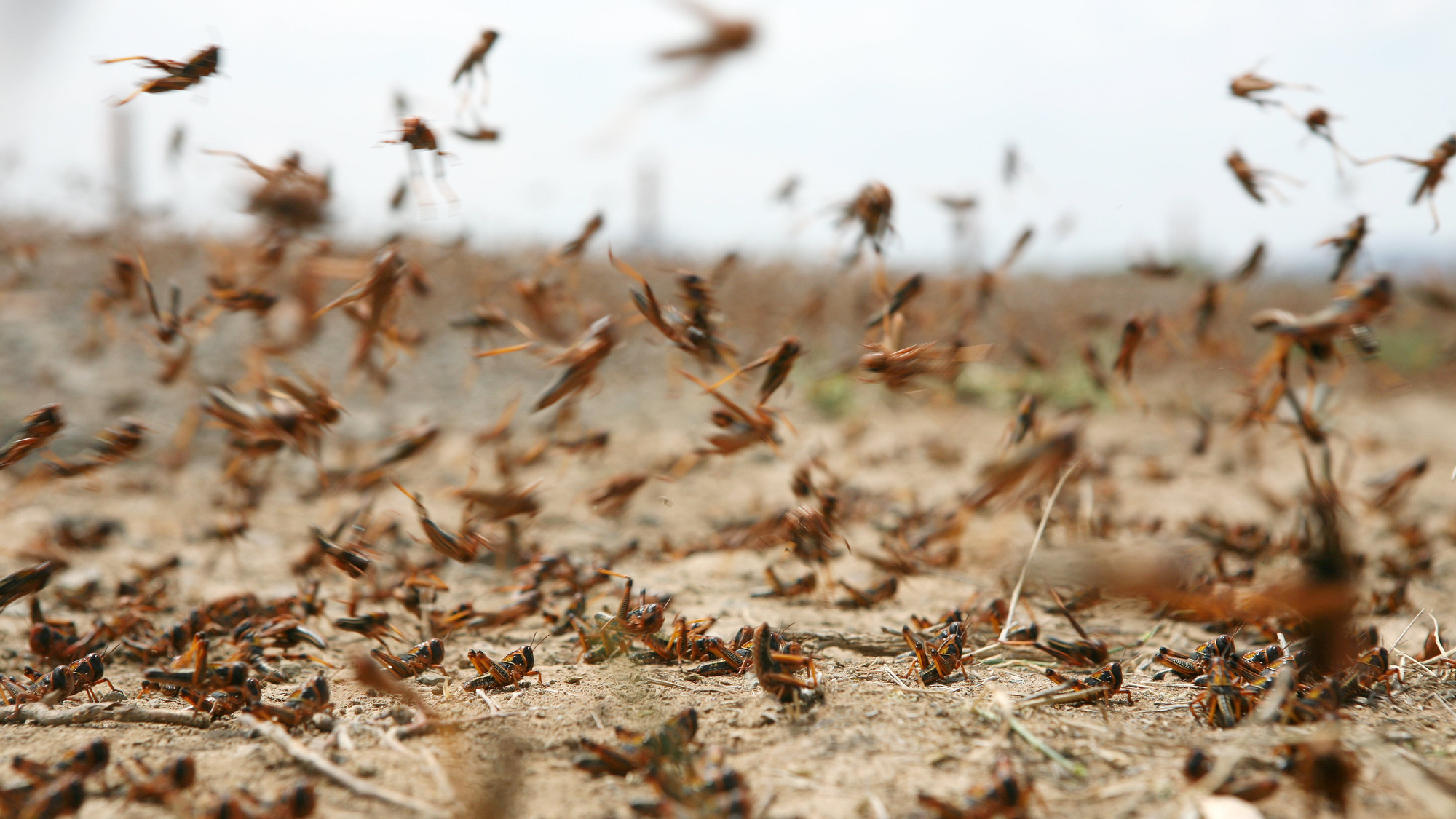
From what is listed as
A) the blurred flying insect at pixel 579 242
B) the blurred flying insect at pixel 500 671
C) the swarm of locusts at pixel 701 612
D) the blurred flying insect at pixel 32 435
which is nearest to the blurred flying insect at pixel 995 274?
the swarm of locusts at pixel 701 612

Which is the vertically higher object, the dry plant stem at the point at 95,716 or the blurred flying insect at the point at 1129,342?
the blurred flying insect at the point at 1129,342

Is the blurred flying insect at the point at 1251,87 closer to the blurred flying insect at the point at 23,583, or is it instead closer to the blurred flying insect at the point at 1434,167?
the blurred flying insect at the point at 1434,167

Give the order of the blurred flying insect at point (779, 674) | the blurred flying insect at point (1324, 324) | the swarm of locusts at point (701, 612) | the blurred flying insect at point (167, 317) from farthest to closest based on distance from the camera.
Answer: the blurred flying insect at point (167, 317), the blurred flying insect at point (779, 674), the blurred flying insect at point (1324, 324), the swarm of locusts at point (701, 612)

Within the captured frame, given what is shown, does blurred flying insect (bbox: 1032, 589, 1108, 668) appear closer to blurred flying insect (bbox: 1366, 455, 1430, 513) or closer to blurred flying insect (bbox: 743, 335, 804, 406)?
blurred flying insect (bbox: 743, 335, 804, 406)

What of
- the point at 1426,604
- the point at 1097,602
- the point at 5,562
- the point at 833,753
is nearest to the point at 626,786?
the point at 833,753

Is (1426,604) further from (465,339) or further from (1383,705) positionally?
(465,339)

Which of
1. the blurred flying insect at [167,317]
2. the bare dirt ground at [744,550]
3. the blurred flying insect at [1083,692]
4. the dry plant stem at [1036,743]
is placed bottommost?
the bare dirt ground at [744,550]

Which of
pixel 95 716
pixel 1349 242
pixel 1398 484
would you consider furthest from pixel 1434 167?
pixel 95 716
